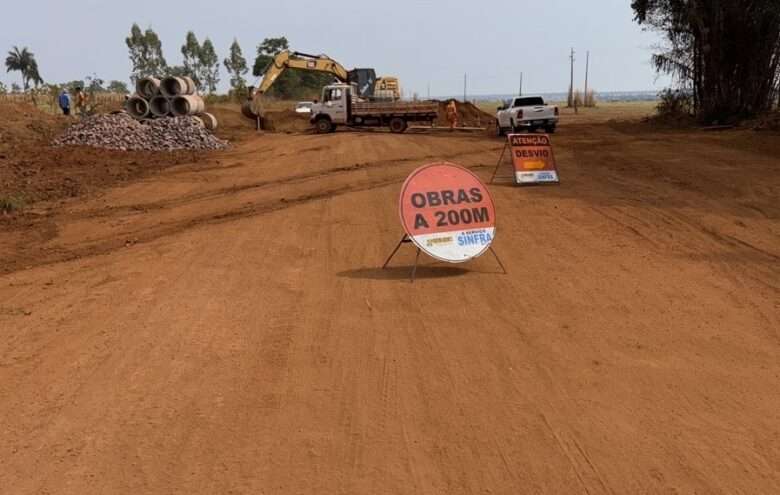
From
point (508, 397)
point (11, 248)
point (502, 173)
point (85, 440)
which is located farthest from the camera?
point (502, 173)

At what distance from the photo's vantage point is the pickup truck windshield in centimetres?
3259

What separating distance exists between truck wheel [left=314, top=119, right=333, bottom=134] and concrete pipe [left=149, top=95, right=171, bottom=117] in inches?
296

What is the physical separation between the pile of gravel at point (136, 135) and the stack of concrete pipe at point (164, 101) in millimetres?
3938

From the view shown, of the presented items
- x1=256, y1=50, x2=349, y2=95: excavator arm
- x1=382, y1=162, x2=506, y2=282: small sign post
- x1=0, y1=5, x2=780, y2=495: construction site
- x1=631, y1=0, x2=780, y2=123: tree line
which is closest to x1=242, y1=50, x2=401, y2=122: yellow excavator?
x1=256, y1=50, x2=349, y2=95: excavator arm

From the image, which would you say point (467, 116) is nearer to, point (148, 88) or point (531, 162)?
point (148, 88)

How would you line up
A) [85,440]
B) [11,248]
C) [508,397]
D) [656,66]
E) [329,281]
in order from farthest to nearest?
[656,66]
[11,248]
[329,281]
[508,397]
[85,440]

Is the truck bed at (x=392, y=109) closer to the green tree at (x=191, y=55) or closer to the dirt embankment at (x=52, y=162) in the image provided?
the dirt embankment at (x=52, y=162)

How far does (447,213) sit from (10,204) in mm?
10324

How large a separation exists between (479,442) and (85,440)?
2545 mm

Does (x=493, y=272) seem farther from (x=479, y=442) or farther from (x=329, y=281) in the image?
(x=479, y=442)

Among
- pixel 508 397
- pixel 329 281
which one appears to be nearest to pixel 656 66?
pixel 329 281

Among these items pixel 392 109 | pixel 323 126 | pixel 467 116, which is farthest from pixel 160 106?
pixel 467 116

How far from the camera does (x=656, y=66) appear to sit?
3709cm

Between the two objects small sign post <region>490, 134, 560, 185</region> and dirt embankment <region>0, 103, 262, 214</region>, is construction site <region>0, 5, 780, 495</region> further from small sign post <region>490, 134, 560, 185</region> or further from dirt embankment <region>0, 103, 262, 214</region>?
dirt embankment <region>0, 103, 262, 214</region>
